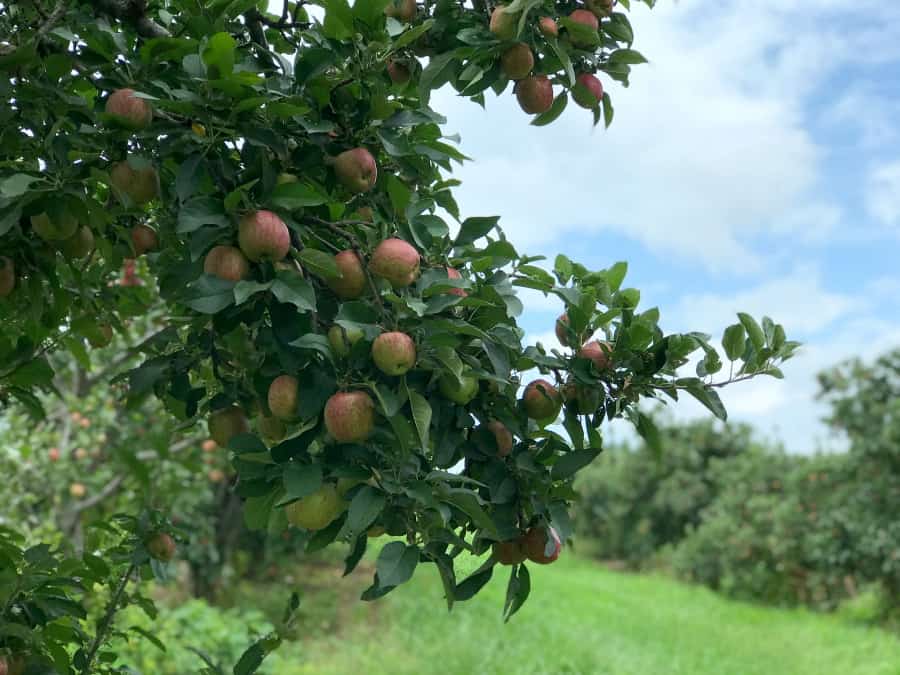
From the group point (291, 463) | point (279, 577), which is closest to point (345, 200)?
point (291, 463)

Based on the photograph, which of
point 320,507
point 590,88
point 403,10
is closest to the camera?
point 320,507

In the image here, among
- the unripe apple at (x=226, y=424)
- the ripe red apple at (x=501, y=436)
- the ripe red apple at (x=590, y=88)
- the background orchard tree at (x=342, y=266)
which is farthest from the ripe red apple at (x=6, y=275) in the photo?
the ripe red apple at (x=590, y=88)

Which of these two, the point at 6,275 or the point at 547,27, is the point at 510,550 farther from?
the point at 6,275

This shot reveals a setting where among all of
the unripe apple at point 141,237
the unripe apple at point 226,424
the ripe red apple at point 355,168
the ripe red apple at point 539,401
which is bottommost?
the unripe apple at point 226,424

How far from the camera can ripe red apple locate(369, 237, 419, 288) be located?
60.6 inches

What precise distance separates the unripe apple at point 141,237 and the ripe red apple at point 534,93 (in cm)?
86

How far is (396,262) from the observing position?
1539mm

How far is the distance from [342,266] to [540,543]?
62 cm

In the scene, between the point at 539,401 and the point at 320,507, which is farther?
the point at 539,401

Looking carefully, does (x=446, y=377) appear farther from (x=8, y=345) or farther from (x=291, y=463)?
(x=8, y=345)

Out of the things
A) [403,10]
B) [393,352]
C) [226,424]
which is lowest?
[226,424]

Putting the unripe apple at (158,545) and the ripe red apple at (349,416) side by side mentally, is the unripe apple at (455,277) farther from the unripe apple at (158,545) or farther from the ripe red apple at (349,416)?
the unripe apple at (158,545)

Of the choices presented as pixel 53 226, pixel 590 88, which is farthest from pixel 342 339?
pixel 590 88

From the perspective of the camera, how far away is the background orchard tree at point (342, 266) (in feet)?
4.89
